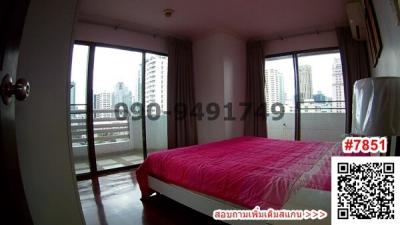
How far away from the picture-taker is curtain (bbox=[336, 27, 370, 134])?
359 centimetres

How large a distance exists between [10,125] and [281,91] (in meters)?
4.69

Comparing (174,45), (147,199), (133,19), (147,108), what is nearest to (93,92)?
(147,108)

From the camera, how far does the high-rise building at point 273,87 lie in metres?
4.61

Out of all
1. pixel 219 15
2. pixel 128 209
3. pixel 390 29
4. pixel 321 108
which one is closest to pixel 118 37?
pixel 219 15

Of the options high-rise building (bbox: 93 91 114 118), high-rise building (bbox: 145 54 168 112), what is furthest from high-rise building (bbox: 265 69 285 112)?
high-rise building (bbox: 93 91 114 118)

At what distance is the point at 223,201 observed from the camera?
163cm

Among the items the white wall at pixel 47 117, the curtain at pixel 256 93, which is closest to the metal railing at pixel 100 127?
the curtain at pixel 256 93

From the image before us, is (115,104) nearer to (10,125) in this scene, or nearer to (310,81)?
(10,125)

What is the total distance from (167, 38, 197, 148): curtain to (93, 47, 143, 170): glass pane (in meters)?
0.59

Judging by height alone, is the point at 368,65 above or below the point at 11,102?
above

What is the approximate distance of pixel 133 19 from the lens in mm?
3471

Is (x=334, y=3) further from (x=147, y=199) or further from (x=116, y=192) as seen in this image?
(x=116, y=192)

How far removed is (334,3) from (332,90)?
5.79 ft

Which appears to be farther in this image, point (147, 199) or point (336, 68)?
point (336, 68)
